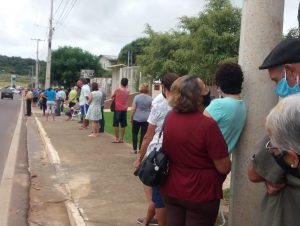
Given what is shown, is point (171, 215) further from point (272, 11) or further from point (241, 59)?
point (272, 11)

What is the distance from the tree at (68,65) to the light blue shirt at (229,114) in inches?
2632

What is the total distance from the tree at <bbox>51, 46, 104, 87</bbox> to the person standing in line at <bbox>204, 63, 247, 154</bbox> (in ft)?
219

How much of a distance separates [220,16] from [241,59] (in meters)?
16.5

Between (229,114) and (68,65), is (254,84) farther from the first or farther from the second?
(68,65)

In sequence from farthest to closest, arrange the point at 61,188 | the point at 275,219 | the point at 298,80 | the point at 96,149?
the point at 96,149
the point at 61,188
the point at 298,80
the point at 275,219

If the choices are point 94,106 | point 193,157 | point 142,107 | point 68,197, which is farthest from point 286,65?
point 94,106

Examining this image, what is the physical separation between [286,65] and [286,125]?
569 mm

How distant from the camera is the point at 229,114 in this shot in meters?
3.72

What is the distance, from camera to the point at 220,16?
65.4 feet

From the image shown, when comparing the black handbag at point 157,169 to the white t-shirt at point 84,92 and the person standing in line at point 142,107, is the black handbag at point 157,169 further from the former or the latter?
the white t-shirt at point 84,92

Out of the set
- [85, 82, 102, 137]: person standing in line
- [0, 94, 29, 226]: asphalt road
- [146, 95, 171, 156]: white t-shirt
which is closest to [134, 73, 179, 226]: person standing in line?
[146, 95, 171, 156]: white t-shirt

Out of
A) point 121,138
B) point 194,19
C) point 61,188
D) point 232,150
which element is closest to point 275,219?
point 232,150

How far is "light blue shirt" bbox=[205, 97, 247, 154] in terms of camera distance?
3.70 m

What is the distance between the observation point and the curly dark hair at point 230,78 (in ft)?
12.2
